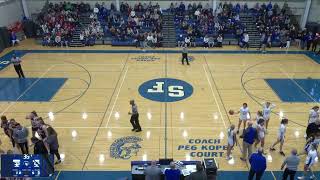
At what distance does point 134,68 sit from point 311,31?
54.8ft

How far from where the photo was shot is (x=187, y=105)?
1530 cm

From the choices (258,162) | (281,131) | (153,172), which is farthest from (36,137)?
(281,131)

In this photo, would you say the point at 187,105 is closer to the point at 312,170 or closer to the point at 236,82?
the point at 236,82

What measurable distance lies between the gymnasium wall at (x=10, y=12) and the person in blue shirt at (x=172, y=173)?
2492 cm

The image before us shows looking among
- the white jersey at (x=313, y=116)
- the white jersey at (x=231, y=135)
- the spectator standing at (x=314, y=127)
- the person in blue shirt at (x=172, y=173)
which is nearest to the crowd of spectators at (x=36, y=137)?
the person in blue shirt at (x=172, y=173)

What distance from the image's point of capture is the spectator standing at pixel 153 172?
8203mm

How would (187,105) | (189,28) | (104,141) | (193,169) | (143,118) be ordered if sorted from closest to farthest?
(193,169)
(104,141)
(143,118)
(187,105)
(189,28)

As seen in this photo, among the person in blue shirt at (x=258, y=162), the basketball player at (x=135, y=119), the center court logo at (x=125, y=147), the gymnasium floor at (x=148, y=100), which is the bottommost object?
the center court logo at (x=125, y=147)

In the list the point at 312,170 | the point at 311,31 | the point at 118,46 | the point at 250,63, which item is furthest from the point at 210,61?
the point at 312,170

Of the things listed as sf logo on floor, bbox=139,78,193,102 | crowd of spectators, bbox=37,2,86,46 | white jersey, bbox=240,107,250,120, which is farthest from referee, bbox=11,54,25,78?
white jersey, bbox=240,107,250,120

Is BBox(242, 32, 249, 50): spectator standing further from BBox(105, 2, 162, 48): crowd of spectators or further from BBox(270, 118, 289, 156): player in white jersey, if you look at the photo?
BBox(270, 118, 289, 156): player in white jersey

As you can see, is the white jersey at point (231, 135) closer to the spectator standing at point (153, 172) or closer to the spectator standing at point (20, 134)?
the spectator standing at point (153, 172)

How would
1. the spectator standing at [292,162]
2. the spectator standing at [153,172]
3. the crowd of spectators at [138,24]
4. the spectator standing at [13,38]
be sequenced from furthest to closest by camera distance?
1. the spectator standing at [13,38]
2. the crowd of spectators at [138,24]
3. the spectator standing at [292,162]
4. the spectator standing at [153,172]

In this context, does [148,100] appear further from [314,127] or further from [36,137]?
[314,127]
